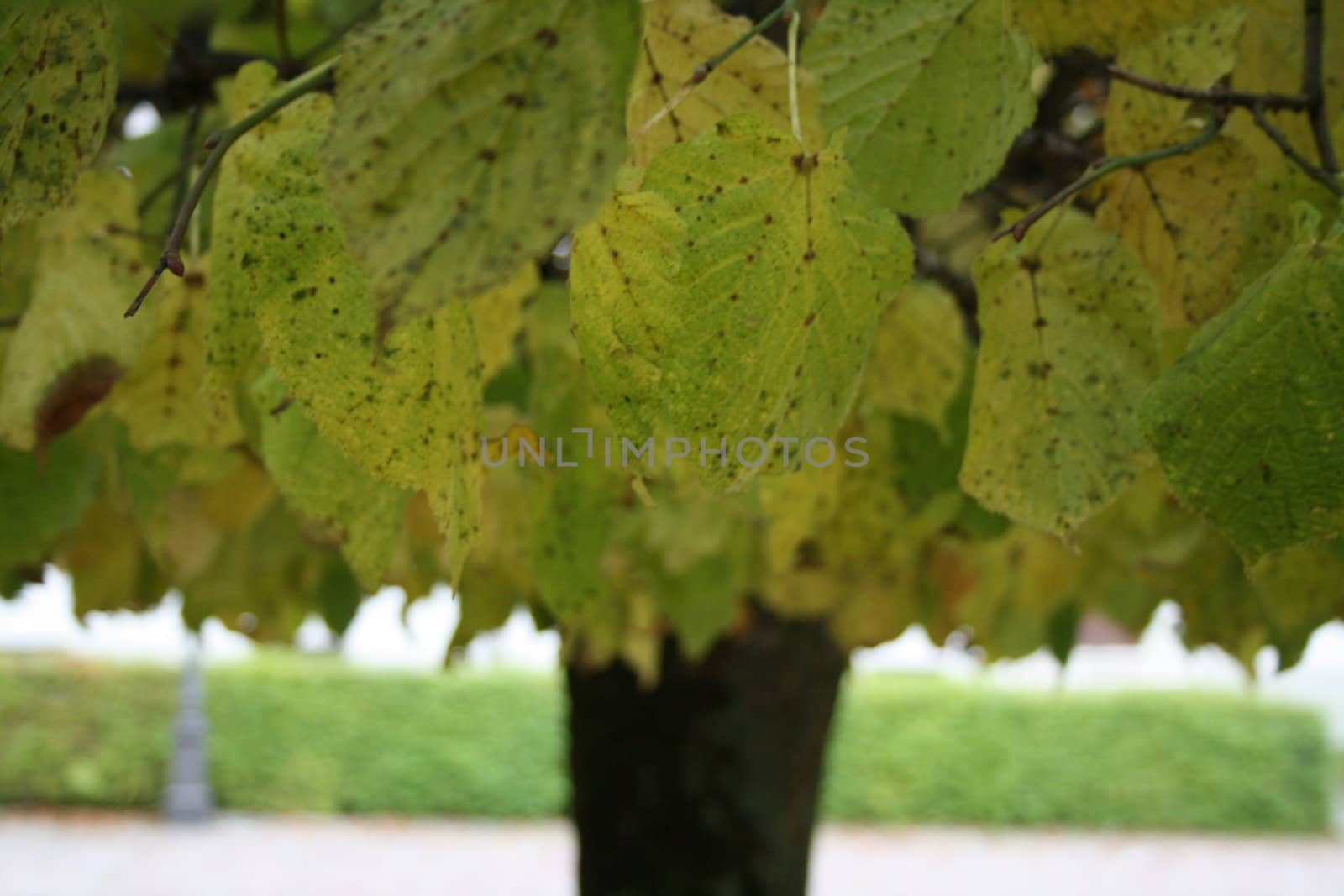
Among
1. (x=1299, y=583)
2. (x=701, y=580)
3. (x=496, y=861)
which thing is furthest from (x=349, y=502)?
(x=496, y=861)

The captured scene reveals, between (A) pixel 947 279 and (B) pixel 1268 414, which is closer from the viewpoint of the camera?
(B) pixel 1268 414

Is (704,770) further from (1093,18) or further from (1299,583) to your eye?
(1093,18)

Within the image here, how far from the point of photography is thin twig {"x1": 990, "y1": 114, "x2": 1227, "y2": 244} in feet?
2.09

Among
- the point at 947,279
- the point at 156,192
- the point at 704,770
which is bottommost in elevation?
the point at 704,770

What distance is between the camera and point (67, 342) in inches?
33.3

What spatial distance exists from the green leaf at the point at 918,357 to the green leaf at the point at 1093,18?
18.5 inches

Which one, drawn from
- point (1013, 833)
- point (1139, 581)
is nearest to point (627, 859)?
point (1139, 581)

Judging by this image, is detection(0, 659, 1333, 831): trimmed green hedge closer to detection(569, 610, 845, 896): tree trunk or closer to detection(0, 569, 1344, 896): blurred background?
detection(0, 569, 1344, 896): blurred background

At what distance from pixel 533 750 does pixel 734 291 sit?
529 inches

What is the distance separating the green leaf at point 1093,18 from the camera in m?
0.71

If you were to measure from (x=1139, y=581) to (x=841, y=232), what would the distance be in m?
2.25

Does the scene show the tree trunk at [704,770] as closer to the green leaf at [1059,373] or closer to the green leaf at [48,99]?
the green leaf at [1059,373]

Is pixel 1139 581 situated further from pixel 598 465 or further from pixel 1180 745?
pixel 1180 745

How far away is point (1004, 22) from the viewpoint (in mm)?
689
